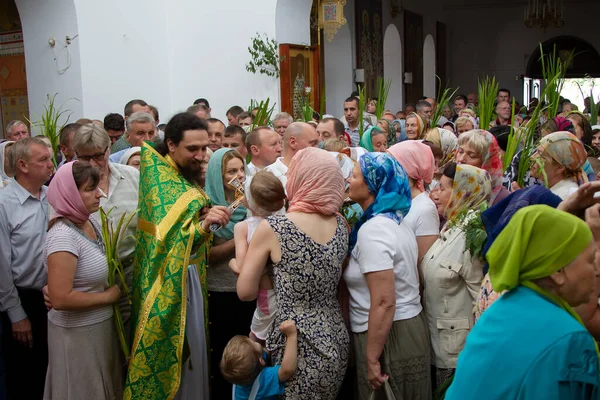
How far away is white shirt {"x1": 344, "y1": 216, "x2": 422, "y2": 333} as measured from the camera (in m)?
3.17

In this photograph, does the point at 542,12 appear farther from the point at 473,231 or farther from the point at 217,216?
the point at 217,216

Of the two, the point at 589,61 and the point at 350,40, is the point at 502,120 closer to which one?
the point at 350,40

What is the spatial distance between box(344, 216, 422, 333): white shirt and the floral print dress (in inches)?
4.5

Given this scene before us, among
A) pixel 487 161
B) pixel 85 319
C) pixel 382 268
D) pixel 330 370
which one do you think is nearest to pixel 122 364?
pixel 85 319

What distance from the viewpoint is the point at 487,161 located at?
4.51 meters

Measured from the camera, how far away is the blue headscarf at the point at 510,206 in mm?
3004

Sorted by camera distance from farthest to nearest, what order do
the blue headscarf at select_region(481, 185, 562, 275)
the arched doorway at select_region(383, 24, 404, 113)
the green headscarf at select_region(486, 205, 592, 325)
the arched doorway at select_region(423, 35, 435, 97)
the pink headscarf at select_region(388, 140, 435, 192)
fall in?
the arched doorway at select_region(423, 35, 435, 97) < the arched doorway at select_region(383, 24, 404, 113) < the pink headscarf at select_region(388, 140, 435, 192) < the blue headscarf at select_region(481, 185, 562, 275) < the green headscarf at select_region(486, 205, 592, 325)

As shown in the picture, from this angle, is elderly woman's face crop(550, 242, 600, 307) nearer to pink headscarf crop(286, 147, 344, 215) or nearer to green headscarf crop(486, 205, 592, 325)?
green headscarf crop(486, 205, 592, 325)

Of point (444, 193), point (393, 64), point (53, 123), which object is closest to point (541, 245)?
point (444, 193)

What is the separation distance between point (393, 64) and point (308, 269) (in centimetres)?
1621

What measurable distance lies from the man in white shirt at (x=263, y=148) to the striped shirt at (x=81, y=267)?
5.94ft

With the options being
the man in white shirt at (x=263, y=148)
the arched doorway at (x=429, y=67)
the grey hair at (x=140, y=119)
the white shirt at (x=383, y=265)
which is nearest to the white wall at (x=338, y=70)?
the arched doorway at (x=429, y=67)

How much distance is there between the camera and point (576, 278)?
6.30 feet

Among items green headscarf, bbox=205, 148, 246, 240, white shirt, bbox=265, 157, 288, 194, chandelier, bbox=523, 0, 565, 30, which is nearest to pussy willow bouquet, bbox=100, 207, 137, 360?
green headscarf, bbox=205, 148, 246, 240
